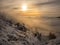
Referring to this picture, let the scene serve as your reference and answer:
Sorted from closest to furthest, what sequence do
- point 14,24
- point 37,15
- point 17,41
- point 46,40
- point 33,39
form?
point 17,41 < point 33,39 < point 46,40 < point 14,24 < point 37,15

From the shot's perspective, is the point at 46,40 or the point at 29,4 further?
the point at 29,4

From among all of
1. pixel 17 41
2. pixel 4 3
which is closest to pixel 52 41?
pixel 17 41

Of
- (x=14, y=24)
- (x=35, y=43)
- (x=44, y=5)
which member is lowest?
(x=35, y=43)

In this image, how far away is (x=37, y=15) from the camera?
26.2 feet

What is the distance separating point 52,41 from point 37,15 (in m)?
2.19

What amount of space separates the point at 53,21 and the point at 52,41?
1.64m

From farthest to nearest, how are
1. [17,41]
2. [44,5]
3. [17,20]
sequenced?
[44,5] → [17,20] → [17,41]

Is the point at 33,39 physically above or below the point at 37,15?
below

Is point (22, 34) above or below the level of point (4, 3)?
below

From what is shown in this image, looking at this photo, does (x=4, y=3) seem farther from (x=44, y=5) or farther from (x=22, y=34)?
(x=22, y=34)

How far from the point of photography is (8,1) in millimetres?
9664

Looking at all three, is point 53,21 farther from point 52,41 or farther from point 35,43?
point 35,43

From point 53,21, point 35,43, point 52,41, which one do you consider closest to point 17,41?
point 35,43

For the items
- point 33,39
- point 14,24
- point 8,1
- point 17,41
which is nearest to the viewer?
point 17,41
